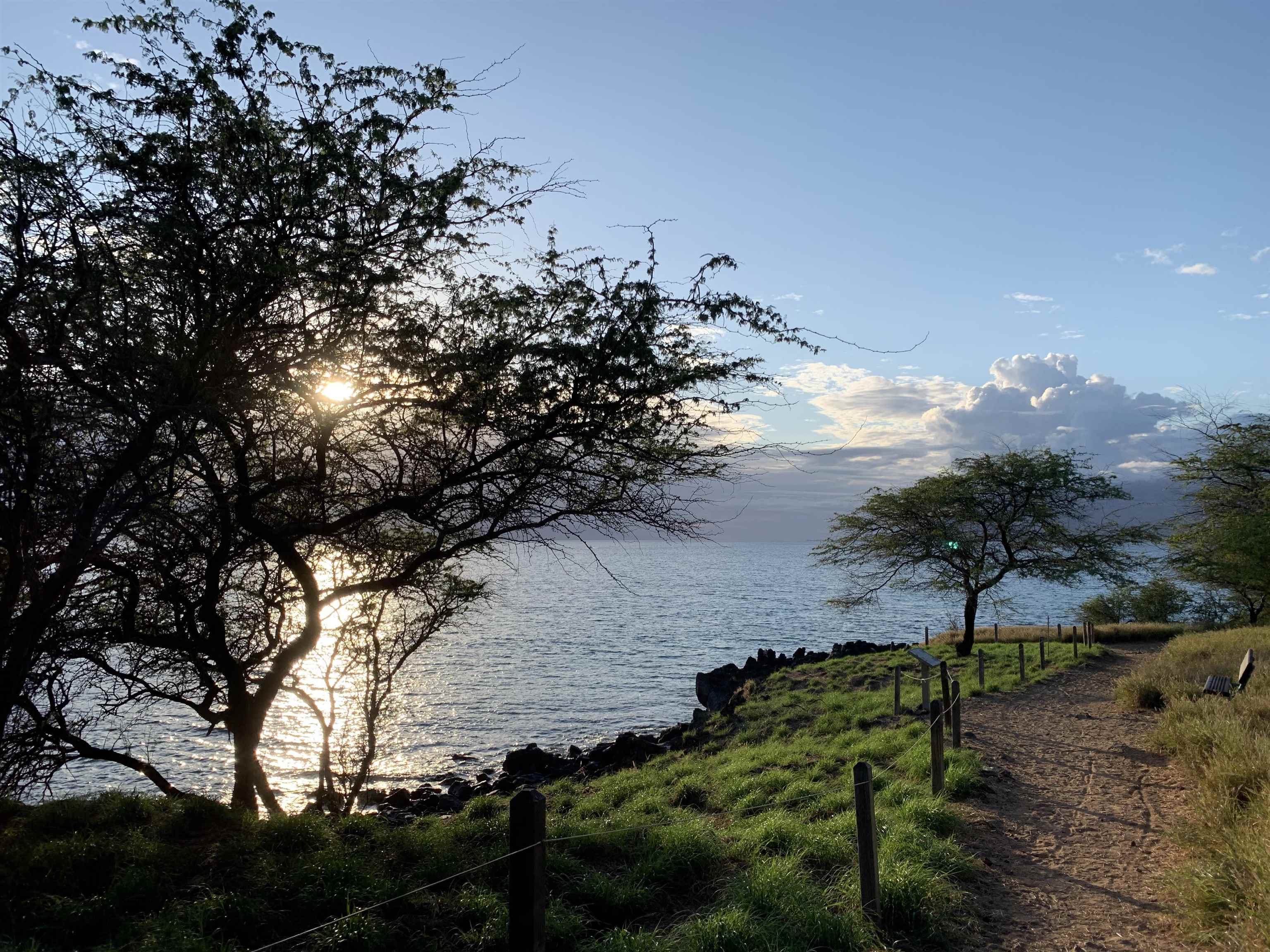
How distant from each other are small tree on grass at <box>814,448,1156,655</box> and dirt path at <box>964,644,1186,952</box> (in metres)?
13.9

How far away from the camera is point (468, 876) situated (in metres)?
6.53

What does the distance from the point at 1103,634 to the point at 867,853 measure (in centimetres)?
3728

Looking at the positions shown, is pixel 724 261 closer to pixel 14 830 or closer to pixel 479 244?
pixel 479 244

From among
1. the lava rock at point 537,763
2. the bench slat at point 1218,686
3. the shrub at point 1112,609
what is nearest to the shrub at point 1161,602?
the shrub at point 1112,609

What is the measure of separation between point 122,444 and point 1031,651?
29.2 metres

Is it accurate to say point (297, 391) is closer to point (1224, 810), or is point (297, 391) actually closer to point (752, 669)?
point (1224, 810)

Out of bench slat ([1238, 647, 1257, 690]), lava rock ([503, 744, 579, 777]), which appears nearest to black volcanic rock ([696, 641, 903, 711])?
lava rock ([503, 744, 579, 777])

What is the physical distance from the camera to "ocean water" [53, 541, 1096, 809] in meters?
24.6

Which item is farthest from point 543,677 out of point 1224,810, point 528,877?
point 528,877

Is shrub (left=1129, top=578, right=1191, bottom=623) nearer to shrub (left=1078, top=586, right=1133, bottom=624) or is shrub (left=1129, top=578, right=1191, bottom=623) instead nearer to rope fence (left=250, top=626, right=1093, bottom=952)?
shrub (left=1078, top=586, right=1133, bottom=624)

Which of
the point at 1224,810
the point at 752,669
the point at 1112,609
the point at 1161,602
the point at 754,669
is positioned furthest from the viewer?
the point at 1112,609

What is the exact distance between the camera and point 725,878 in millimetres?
6691

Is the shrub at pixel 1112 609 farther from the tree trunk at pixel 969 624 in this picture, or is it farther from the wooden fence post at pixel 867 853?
the wooden fence post at pixel 867 853

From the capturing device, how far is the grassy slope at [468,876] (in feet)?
17.1
